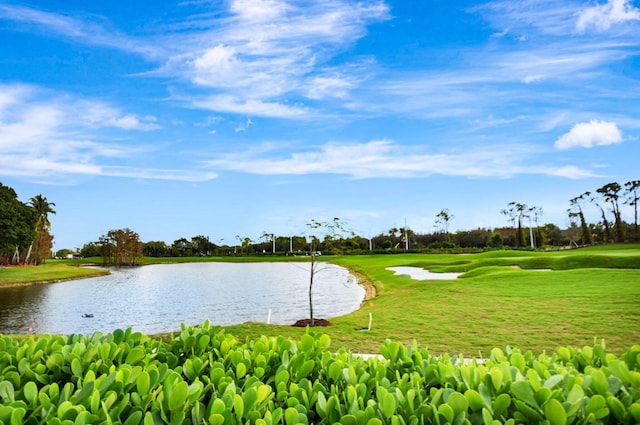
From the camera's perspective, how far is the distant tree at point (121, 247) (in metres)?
67.6

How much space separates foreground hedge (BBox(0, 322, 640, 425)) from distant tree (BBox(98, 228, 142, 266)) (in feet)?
234

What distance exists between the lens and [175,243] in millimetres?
92875

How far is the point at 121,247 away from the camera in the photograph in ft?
223

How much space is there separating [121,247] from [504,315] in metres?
66.4

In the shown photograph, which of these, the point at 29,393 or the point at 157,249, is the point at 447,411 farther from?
the point at 157,249

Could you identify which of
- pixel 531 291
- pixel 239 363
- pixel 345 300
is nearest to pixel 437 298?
pixel 531 291

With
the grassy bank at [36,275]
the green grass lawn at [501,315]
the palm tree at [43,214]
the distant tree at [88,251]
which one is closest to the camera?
the green grass lawn at [501,315]

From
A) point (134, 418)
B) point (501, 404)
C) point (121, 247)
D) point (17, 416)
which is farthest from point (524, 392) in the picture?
point (121, 247)

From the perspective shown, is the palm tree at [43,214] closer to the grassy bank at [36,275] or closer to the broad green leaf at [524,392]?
the grassy bank at [36,275]

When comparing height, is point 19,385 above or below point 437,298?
above

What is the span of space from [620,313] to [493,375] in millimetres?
11845

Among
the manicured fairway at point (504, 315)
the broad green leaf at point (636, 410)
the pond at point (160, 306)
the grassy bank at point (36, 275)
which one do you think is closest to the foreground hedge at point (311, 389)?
the broad green leaf at point (636, 410)

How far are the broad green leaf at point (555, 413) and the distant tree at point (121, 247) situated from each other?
72792 mm

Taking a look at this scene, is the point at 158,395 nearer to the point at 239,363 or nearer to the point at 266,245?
the point at 239,363
